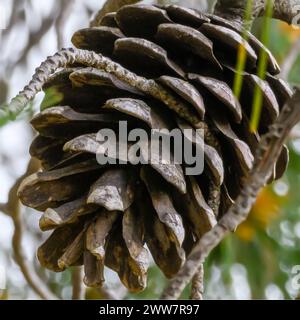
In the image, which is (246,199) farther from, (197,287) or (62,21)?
(62,21)

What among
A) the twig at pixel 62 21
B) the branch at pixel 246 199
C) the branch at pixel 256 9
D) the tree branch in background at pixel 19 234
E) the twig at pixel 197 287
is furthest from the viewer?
the twig at pixel 62 21

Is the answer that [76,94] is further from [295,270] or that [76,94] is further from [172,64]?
[295,270]

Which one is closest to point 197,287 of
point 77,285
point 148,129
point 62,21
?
point 148,129

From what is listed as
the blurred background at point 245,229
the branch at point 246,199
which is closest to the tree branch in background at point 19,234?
the blurred background at point 245,229

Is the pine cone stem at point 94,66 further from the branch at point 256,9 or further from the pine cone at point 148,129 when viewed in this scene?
the branch at point 256,9

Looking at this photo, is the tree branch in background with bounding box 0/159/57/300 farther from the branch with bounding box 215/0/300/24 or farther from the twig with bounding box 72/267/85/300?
the branch with bounding box 215/0/300/24

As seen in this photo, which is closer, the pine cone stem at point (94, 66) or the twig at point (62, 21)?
the pine cone stem at point (94, 66)
